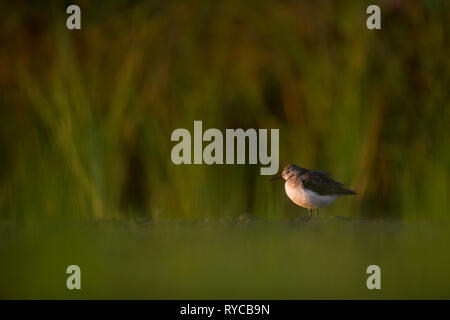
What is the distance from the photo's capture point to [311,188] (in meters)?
3.98

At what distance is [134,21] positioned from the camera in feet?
17.1

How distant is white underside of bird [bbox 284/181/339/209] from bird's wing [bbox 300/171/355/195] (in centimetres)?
3

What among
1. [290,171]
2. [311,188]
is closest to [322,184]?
[311,188]

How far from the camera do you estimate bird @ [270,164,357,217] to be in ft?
12.9

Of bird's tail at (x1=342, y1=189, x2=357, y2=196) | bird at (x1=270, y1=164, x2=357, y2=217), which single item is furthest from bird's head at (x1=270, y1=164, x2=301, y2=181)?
bird's tail at (x1=342, y1=189, x2=357, y2=196)

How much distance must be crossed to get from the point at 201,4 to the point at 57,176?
Result: 184 cm

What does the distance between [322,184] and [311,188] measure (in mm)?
113

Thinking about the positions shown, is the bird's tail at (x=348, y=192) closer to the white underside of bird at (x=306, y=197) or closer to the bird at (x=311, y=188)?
the bird at (x=311, y=188)

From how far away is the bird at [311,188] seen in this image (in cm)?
393

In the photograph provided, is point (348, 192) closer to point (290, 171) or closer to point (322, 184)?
point (322, 184)

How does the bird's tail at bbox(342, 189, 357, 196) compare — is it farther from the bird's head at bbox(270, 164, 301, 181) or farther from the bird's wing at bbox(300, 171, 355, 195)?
the bird's head at bbox(270, 164, 301, 181)

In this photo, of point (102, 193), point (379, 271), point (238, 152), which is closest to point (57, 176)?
point (102, 193)

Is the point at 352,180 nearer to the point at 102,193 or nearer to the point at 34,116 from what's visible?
the point at 102,193

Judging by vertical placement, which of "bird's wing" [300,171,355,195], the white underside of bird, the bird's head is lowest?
the white underside of bird
